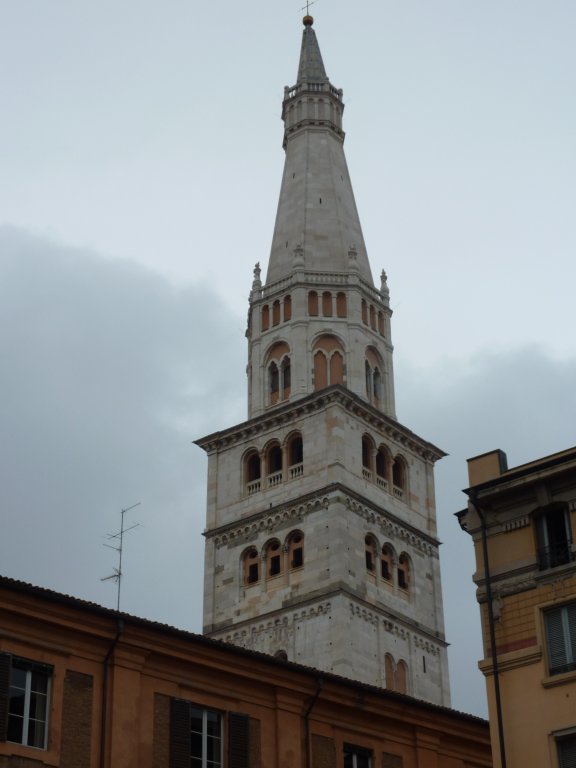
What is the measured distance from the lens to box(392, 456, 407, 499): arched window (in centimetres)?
8869

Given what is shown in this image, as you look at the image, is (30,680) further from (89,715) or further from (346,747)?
(346,747)

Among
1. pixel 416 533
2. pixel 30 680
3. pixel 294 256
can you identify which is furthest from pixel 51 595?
pixel 294 256

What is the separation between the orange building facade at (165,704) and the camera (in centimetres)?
3641

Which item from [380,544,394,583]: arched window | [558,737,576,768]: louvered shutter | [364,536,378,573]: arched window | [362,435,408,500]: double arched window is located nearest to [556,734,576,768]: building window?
[558,737,576,768]: louvered shutter

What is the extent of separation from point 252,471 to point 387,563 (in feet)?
30.9

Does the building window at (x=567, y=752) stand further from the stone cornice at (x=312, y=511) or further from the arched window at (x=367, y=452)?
the arched window at (x=367, y=452)

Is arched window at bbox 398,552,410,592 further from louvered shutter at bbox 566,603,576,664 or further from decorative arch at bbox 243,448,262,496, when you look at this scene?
louvered shutter at bbox 566,603,576,664

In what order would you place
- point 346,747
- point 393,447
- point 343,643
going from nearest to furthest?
point 346,747 → point 343,643 → point 393,447

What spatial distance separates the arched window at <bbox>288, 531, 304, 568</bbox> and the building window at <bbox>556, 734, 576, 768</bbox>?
46303 mm

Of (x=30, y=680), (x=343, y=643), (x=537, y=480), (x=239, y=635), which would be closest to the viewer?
(x=30, y=680)

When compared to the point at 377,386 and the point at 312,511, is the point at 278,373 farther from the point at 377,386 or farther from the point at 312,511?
the point at 312,511

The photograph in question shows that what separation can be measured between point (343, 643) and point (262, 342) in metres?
21.6

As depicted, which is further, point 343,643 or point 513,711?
point 343,643

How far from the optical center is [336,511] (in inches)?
3253
